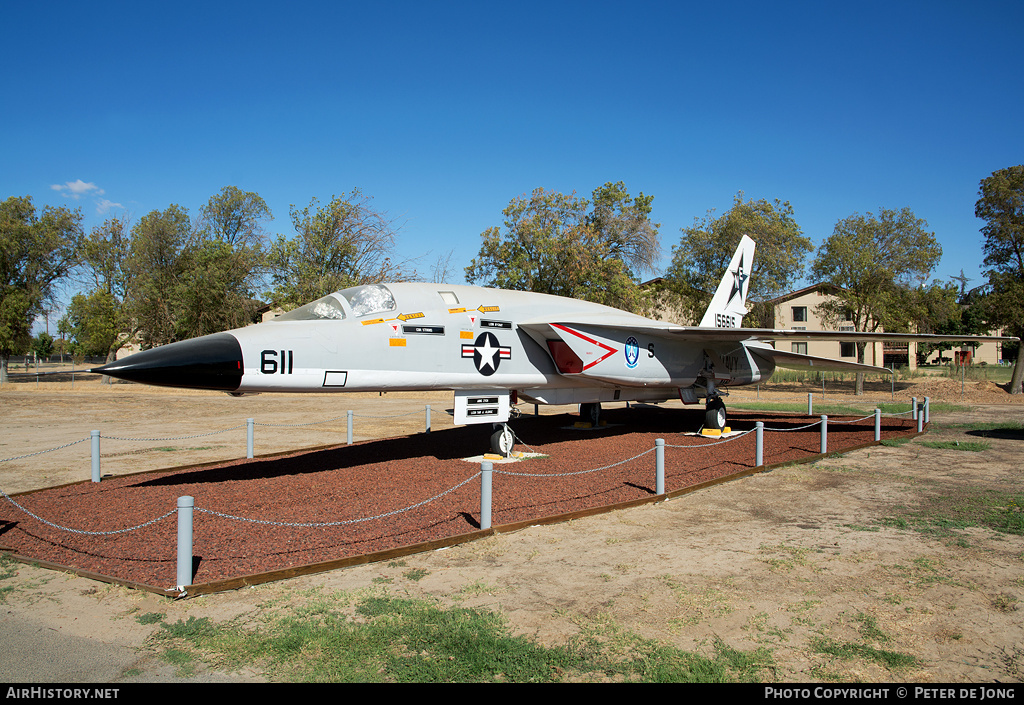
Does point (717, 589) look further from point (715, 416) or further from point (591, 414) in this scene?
point (591, 414)

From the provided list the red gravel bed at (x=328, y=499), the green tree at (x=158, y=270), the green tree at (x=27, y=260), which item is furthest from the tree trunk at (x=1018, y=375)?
the green tree at (x=27, y=260)

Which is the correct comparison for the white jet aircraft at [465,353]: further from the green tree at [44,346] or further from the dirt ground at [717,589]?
the green tree at [44,346]

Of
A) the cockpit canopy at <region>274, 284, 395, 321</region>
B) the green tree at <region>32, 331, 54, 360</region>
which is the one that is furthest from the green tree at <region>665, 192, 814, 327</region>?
the green tree at <region>32, 331, 54, 360</region>

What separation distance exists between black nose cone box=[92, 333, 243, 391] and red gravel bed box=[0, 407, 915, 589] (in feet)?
4.78

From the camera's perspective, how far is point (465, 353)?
9.23 m

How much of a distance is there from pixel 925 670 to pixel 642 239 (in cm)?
3018

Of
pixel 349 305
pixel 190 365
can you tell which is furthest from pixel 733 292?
pixel 190 365

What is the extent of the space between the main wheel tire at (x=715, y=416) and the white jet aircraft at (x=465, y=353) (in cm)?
3

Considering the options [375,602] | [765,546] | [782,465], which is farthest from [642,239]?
[375,602]

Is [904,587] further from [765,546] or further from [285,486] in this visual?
[285,486]

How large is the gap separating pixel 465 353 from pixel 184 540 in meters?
5.16

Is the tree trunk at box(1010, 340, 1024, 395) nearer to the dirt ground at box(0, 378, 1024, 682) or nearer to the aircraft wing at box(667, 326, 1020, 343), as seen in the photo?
the aircraft wing at box(667, 326, 1020, 343)

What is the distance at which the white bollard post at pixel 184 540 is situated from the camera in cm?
462

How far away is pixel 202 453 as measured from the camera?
11570 mm
